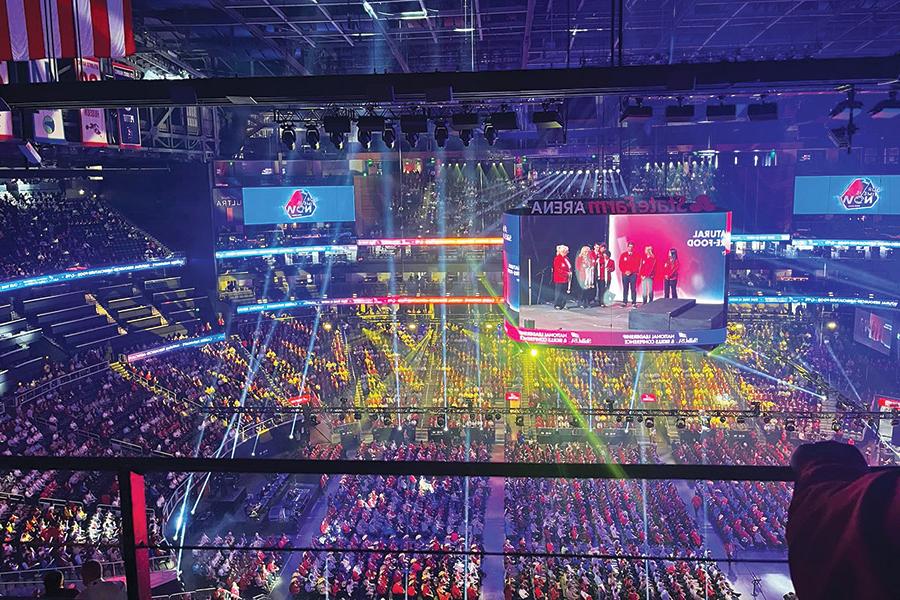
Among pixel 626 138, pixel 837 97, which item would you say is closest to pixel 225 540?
pixel 626 138

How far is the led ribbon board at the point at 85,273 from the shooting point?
53.6ft

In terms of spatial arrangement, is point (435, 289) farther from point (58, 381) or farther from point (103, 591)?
point (103, 591)

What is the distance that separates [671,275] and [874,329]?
1293 centimetres

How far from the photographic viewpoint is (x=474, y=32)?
12.8m

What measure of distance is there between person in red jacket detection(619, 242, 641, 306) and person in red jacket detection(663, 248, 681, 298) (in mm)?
509

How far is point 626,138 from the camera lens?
23.5 m

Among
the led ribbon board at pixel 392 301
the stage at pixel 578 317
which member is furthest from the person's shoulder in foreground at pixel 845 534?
the led ribbon board at pixel 392 301

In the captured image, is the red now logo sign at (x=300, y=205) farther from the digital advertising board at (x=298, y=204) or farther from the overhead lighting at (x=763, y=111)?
the overhead lighting at (x=763, y=111)

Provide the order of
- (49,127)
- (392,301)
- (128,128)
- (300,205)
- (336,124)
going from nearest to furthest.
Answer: (336,124)
(49,127)
(128,128)
(392,301)
(300,205)

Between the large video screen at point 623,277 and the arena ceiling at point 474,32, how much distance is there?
9.87ft

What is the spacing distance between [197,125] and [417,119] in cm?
1434

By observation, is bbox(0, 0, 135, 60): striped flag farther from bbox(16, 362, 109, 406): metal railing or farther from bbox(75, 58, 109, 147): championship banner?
bbox(16, 362, 109, 406): metal railing

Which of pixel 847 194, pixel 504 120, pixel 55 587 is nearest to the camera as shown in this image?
pixel 55 587

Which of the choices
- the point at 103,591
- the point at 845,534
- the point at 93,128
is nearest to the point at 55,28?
the point at 103,591
